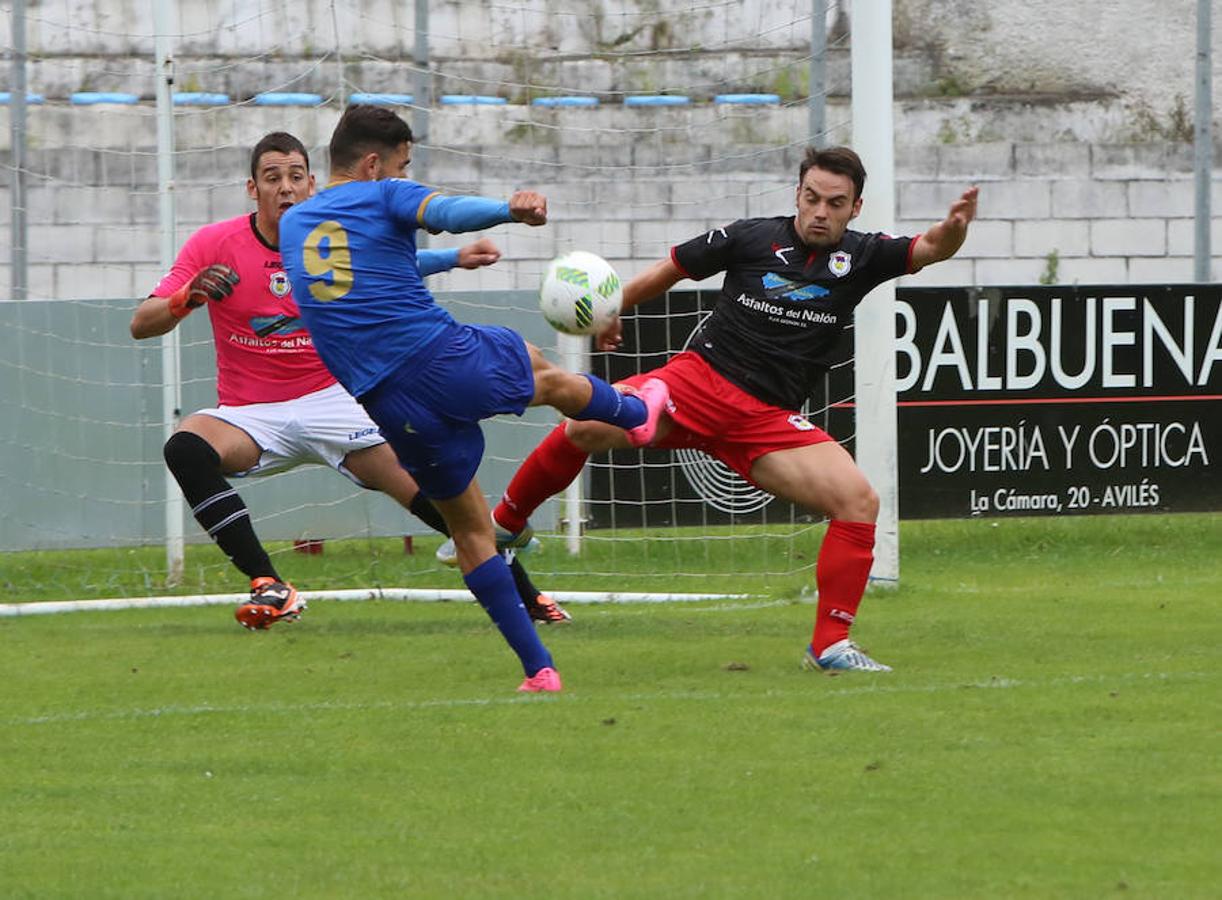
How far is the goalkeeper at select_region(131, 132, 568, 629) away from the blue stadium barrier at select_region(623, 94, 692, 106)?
7.33m

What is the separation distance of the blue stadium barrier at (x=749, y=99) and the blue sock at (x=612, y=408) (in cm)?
882

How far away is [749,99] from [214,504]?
857cm

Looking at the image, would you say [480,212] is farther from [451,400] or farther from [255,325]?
[255,325]

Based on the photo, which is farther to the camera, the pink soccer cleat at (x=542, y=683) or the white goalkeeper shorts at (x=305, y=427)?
the white goalkeeper shorts at (x=305, y=427)

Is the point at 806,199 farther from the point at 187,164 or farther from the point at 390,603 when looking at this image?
the point at 187,164

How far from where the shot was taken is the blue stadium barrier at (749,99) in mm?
15648

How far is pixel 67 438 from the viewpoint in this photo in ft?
37.9

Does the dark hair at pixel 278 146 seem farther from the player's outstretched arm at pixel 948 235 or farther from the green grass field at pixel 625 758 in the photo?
the player's outstretched arm at pixel 948 235

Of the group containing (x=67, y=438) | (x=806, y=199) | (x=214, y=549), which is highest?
(x=806, y=199)

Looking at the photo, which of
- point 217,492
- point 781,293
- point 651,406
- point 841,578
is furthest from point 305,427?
point 841,578

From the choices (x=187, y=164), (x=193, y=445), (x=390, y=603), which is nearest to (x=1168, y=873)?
(x=193, y=445)

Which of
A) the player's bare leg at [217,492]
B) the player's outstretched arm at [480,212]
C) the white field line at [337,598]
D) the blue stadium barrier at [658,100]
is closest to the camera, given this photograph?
the player's outstretched arm at [480,212]

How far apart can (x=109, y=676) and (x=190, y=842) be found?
9.36 ft

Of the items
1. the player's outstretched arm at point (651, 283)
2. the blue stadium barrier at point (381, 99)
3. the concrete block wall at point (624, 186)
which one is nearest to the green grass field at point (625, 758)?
the player's outstretched arm at point (651, 283)
